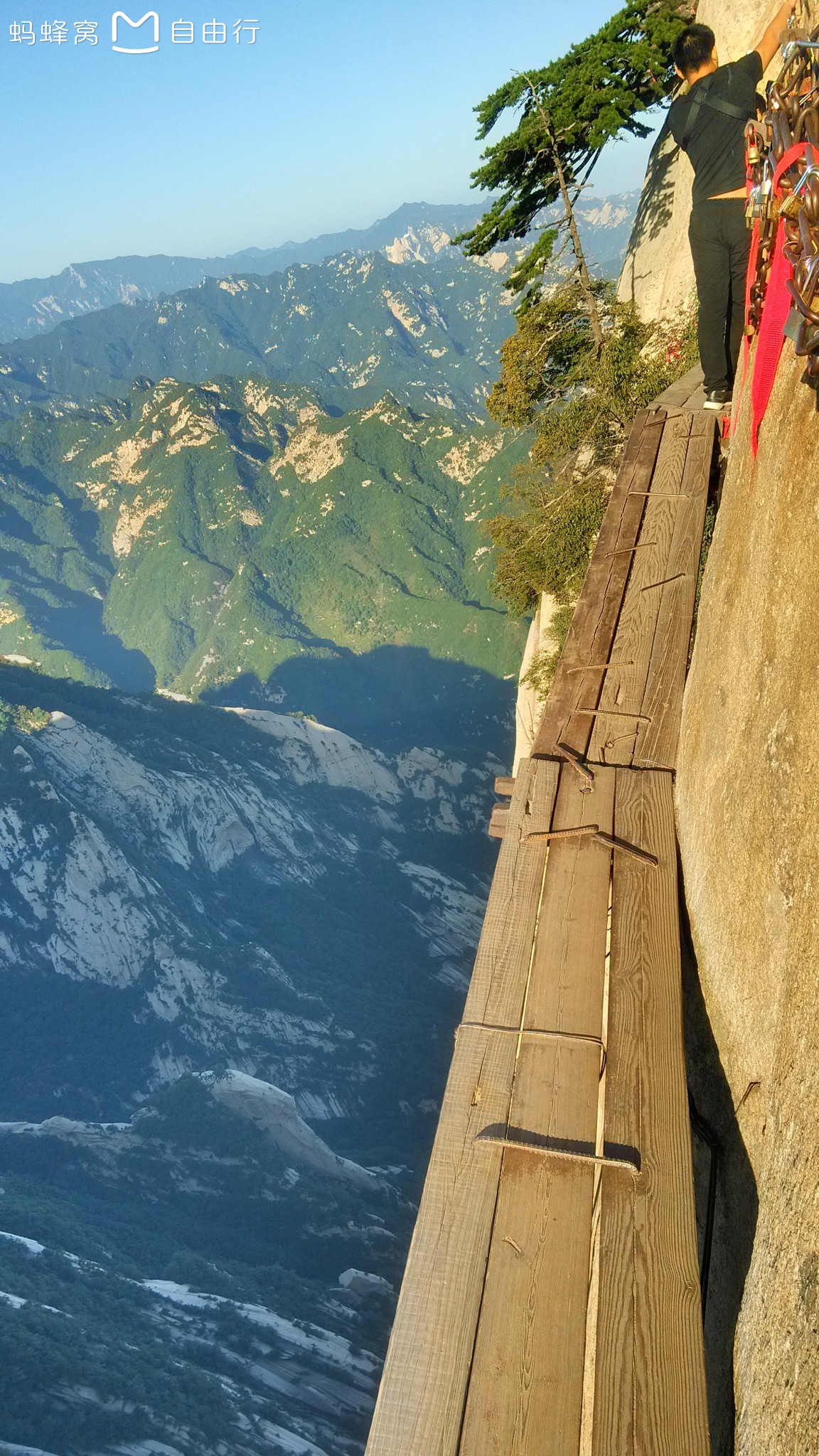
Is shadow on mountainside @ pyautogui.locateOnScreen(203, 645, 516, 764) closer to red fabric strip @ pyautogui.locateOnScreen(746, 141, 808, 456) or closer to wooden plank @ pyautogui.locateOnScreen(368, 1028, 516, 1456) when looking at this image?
red fabric strip @ pyautogui.locateOnScreen(746, 141, 808, 456)

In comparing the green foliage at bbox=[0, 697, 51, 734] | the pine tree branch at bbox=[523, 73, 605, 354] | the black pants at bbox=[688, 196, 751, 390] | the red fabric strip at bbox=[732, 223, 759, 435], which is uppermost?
the green foliage at bbox=[0, 697, 51, 734]

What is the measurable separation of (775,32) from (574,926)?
5403 mm

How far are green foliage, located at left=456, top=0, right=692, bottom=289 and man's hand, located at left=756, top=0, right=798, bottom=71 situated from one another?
41.6 ft

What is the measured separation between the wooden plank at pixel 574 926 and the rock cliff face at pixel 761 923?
52cm

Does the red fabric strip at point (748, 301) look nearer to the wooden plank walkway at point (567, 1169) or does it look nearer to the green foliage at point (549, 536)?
the wooden plank walkway at point (567, 1169)

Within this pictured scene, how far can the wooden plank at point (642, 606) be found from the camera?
5.70 meters

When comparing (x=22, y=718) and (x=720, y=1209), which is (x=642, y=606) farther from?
(x=22, y=718)

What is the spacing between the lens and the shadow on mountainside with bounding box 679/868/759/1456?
3240 mm

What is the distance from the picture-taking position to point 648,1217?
3053 mm

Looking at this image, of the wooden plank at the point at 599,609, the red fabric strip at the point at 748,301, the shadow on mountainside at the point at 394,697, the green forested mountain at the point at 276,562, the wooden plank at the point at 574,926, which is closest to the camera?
the wooden plank at the point at 574,926

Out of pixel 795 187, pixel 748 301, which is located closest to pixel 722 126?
pixel 748 301

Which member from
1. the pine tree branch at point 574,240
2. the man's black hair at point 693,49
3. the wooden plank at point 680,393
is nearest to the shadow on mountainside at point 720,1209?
the man's black hair at point 693,49

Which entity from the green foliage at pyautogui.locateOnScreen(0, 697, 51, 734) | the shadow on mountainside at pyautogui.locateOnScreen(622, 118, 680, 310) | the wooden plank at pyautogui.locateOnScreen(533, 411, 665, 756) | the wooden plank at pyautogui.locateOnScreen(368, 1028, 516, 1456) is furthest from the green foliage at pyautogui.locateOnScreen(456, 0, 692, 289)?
the green foliage at pyautogui.locateOnScreen(0, 697, 51, 734)

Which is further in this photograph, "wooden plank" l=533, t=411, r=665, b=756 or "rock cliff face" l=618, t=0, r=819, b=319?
"rock cliff face" l=618, t=0, r=819, b=319
